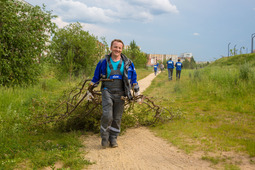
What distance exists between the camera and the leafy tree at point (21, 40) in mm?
9438

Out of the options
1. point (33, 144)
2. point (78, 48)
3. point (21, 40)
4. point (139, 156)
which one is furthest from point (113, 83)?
point (78, 48)

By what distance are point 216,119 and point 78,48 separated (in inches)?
444

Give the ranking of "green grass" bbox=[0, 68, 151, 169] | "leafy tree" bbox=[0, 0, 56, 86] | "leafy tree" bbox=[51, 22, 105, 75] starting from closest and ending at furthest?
"green grass" bbox=[0, 68, 151, 169] → "leafy tree" bbox=[0, 0, 56, 86] → "leafy tree" bbox=[51, 22, 105, 75]

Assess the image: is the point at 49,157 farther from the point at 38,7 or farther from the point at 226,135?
the point at 38,7

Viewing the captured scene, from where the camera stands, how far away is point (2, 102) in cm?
796

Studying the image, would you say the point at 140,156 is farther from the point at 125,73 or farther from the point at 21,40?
the point at 21,40

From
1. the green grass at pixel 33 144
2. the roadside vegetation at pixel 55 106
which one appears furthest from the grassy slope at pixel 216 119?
the green grass at pixel 33 144

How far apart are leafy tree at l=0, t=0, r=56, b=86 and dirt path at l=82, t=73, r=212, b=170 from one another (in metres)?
5.53

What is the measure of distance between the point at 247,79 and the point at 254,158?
768 centimetres

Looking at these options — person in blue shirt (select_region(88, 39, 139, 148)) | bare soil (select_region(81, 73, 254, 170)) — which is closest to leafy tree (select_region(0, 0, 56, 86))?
bare soil (select_region(81, 73, 254, 170))

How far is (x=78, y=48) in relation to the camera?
16.5m

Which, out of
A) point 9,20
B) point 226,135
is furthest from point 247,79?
point 9,20

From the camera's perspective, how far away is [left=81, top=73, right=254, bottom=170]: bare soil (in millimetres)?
4152

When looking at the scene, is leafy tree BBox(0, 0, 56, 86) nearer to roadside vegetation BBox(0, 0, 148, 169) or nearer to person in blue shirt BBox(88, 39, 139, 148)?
roadside vegetation BBox(0, 0, 148, 169)
